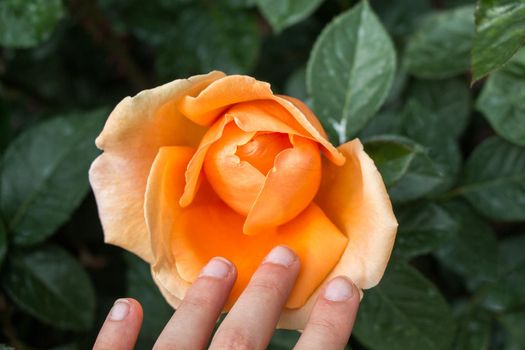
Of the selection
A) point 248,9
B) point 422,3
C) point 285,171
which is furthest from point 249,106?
point 422,3

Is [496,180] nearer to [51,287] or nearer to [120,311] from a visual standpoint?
[120,311]

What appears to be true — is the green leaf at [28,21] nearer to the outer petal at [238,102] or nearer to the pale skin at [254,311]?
the outer petal at [238,102]

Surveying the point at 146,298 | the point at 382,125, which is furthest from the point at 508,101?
the point at 146,298

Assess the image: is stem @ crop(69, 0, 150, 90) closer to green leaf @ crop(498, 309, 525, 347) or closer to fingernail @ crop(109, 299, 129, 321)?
fingernail @ crop(109, 299, 129, 321)

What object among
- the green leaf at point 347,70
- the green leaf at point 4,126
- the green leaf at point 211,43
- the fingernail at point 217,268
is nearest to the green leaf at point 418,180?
the green leaf at point 347,70

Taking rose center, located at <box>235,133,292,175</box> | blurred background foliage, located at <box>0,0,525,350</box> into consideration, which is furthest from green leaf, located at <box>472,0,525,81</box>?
rose center, located at <box>235,133,292,175</box>

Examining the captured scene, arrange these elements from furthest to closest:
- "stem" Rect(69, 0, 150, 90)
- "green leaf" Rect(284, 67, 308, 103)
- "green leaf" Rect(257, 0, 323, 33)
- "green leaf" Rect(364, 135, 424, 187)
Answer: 1. "stem" Rect(69, 0, 150, 90)
2. "green leaf" Rect(284, 67, 308, 103)
3. "green leaf" Rect(257, 0, 323, 33)
4. "green leaf" Rect(364, 135, 424, 187)

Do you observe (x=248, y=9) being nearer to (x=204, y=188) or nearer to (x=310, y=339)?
(x=204, y=188)
